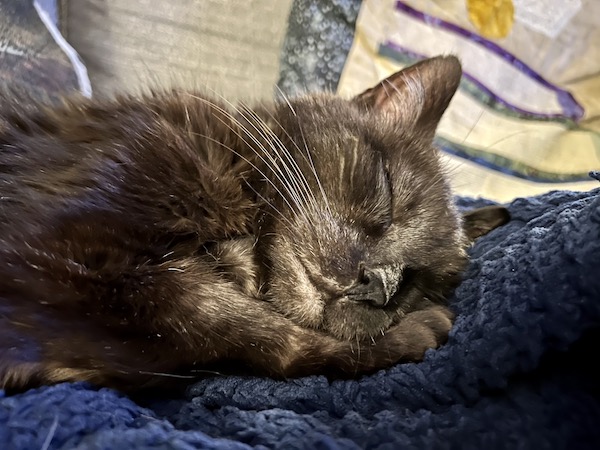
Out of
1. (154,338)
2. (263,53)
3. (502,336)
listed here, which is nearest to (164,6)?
(263,53)

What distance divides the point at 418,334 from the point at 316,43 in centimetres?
133

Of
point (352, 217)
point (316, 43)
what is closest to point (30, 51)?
point (316, 43)

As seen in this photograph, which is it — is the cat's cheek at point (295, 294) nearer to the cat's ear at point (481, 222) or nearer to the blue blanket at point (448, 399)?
the blue blanket at point (448, 399)

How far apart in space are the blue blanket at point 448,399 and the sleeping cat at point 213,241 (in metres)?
0.06

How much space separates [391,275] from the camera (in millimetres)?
→ 1008

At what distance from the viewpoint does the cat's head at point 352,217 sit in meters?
0.98

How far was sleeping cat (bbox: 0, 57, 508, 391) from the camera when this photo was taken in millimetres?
786

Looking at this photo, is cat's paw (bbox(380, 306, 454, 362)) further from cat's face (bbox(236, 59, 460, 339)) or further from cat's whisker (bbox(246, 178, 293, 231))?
cat's whisker (bbox(246, 178, 293, 231))

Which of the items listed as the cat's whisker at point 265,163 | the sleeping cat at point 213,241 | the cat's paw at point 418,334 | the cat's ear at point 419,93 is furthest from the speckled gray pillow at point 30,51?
A: the cat's paw at point 418,334

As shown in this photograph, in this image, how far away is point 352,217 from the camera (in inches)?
40.1

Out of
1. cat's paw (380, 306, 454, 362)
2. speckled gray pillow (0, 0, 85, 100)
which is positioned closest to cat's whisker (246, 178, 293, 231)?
cat's paw (380, 306, 454, 362)

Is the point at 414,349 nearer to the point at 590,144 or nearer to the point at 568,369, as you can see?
the point at 568,369

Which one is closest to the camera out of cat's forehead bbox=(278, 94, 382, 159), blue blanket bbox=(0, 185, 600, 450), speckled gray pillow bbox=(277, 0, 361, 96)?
blue blanket bbox=(0, 185, 600, 450)

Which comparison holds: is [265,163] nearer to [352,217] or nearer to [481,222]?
[352,217]
